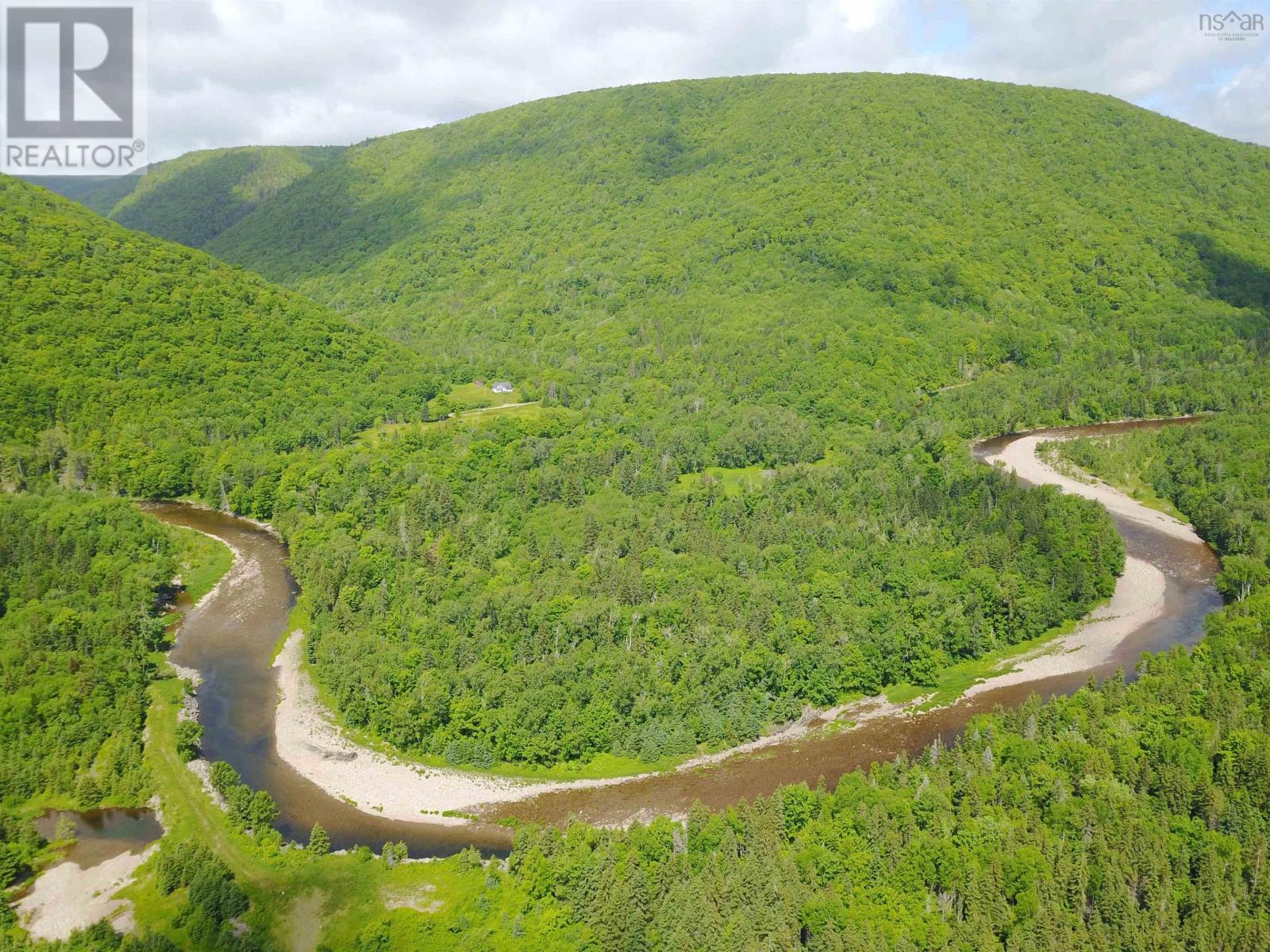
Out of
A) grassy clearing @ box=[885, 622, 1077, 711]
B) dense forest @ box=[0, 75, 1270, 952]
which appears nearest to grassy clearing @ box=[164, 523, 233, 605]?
dense forest @ box=[0, 75, 1270, 952]

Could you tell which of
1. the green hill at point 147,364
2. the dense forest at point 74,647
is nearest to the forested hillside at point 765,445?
the green hill at point 147,364

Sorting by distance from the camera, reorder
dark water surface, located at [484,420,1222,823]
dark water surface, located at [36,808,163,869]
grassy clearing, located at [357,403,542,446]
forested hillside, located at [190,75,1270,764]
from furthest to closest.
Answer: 1. grassy clearing, located at [357,403,542,446]
2. forested hillside, located at [190,75,1270,764]
3. dark water surface, located at [484,420,1222,823]
4. dark water surface, located at [36,808,163,869]

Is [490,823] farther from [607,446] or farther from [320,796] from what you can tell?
[607,446]

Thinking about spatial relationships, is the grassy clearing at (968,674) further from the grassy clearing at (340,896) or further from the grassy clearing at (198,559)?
the grassy clearing at (198,559)

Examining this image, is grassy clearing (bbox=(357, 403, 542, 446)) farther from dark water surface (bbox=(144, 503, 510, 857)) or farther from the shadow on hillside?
the shadow on hillside

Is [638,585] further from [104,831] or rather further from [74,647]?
[74,647]

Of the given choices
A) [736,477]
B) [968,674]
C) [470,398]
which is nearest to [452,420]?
[470,398]
